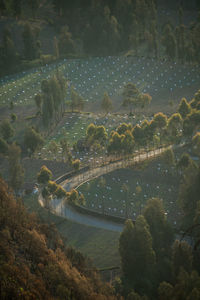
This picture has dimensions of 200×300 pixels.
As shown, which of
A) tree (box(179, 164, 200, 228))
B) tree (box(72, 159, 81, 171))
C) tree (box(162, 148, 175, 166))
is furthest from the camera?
tree (box(72, 159, 81, 171))

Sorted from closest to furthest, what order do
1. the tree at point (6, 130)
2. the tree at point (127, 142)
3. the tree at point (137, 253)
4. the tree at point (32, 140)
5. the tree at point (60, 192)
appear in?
the tree at point (137, 253)
the tree at point (60, 192)
the tree at point (127, 142)
the tree at point (32, 140)
the tree at point (6, 130)

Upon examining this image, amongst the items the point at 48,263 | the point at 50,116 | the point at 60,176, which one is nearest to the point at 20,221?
the point at 48,263

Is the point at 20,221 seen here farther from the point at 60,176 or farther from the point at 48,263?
the point at 60,176

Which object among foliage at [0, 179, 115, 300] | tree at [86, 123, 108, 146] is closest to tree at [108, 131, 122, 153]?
tree at [86, 123, 108, 146]

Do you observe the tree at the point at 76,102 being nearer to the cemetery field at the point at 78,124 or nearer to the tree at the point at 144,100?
the cemetery field at the point at 78,124

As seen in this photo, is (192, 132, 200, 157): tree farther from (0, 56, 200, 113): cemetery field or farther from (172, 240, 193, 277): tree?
(172, 240, 193, 277): tree

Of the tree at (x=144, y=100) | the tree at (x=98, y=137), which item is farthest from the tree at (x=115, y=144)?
the tree at (x=144, y=100)
